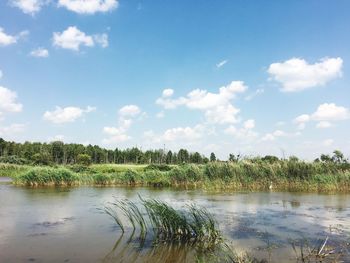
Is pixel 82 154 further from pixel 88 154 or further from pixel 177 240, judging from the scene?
pixel 177 240

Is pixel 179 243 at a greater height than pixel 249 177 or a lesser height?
lesser

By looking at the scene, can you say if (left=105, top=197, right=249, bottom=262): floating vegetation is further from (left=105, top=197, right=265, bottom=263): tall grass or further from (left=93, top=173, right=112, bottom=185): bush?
(left=93, top=173, right=112, bottom=185): bush

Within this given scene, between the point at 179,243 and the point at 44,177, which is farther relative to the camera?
the point at 44,177

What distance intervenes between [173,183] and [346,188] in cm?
1101

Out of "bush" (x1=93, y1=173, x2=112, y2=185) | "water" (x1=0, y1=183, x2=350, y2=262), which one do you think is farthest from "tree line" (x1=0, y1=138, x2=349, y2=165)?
"water" (x1=0, y1=183, x2=350, y2=262)

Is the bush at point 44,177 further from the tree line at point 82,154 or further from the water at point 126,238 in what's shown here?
the tree line at point 82,154

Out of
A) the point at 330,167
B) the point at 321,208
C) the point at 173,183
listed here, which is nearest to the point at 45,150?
the point at 173,183

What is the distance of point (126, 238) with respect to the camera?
32.0 ft

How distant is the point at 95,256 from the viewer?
8.18 meters

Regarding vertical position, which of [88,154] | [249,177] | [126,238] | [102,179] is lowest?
[126,238]

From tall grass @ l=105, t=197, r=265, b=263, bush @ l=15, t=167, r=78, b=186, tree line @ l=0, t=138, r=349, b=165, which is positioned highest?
tree line @ l=0, t=138, r=349, b=165

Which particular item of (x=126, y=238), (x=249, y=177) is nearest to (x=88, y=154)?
(x=249, y=177)

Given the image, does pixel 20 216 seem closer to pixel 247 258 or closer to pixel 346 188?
pixel 247 258

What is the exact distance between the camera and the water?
325 inches
